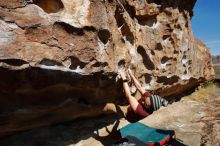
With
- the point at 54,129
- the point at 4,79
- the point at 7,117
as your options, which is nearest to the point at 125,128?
the point at 54,129

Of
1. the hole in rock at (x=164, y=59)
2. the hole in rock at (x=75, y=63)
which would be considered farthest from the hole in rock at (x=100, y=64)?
the hole in rock at (x=164, y=59)

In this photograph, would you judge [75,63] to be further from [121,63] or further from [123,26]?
[123,26]

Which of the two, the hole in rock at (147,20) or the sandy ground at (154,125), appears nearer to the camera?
the sandy ground at (154,125)

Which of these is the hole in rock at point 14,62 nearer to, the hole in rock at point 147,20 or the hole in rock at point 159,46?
the hole in rock at point 147,20

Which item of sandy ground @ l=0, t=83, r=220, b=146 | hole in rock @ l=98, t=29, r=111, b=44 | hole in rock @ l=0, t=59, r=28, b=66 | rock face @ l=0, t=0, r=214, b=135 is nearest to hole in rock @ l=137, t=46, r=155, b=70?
rock face @ l=0, t=0, r=214, b=135

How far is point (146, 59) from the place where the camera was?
589cm

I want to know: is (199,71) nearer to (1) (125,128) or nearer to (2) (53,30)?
(1) (125,128)

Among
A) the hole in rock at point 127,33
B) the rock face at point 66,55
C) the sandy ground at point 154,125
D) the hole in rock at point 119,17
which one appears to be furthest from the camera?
the hole in rock at point 127,33

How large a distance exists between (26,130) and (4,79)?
114 cm

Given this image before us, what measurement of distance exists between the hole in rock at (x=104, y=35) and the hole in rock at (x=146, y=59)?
154 cm

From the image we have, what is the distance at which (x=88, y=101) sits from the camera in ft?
15.6

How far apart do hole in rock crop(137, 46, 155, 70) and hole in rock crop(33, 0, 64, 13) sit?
2.29 m

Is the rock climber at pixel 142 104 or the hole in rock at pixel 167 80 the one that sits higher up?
the hole in rock at pixel 167 80

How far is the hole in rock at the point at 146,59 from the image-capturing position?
18.7 feet
